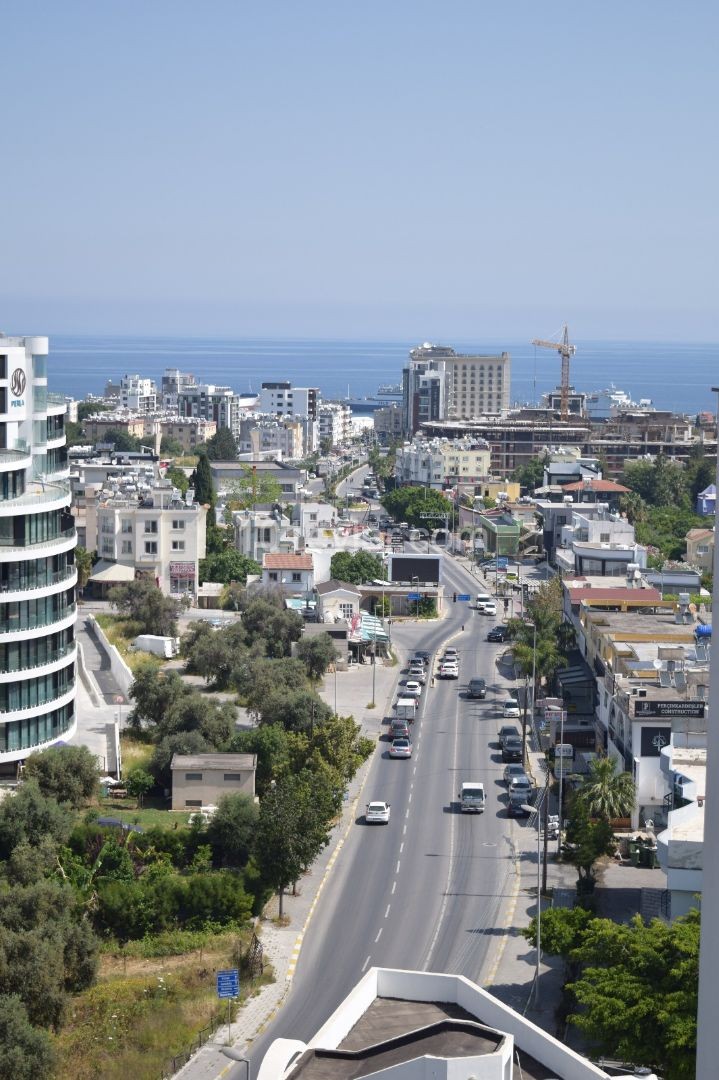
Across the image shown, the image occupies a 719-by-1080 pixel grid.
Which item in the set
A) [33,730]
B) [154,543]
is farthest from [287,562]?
[33,730]

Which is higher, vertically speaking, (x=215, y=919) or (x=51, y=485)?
(x=51, y=485)

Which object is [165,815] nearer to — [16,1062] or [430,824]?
[430,824]

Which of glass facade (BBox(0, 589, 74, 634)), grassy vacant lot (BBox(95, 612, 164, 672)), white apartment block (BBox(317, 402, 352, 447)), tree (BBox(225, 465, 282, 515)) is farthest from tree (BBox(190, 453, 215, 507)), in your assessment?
white apartment block (BBox(317, 402, 352, 447))

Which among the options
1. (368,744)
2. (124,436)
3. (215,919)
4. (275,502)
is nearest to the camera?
(215,919)

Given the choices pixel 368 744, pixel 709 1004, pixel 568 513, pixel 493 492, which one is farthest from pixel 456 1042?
pixel 493 492

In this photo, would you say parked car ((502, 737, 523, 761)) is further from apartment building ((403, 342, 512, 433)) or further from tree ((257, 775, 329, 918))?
apartment building ((403, 342, 512, 433))

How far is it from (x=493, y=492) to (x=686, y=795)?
78.5 metres

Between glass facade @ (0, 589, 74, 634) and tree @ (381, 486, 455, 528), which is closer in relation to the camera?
glass facade @ (0, 589, 74, 634)

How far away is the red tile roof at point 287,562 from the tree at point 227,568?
3719mm

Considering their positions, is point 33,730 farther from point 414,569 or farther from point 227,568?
point 414,569

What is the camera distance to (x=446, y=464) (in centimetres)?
11238

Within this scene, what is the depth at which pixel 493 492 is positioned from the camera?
10881 cm

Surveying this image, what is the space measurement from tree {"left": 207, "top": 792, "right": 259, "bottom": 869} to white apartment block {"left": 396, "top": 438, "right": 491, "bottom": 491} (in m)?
78.8

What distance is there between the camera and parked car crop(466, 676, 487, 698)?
51781 millimetres
